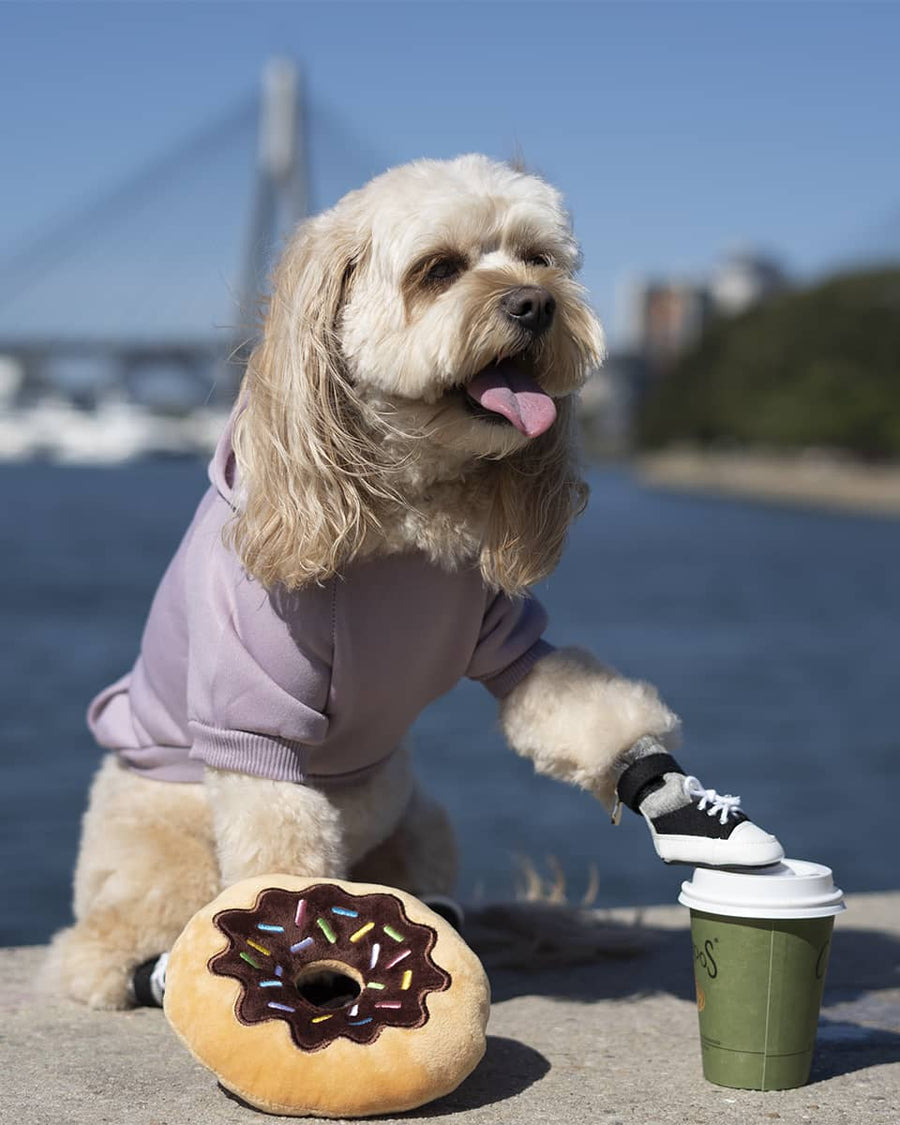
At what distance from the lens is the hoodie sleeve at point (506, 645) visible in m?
3.16

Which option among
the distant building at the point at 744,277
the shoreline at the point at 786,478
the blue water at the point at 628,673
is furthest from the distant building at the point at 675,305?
the blue water at the point at 628,673

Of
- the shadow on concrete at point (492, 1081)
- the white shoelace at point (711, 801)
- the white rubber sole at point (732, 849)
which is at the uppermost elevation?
the white shoelace at point (711, 801)

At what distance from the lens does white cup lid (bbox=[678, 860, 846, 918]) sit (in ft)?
8.66

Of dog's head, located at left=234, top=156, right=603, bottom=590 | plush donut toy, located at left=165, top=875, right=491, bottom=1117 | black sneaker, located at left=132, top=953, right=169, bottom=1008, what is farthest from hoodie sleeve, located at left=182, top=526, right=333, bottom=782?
black sneaker, located at left=132, top=953, right=169, bottom=1008

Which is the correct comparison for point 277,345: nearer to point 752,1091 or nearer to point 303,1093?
point 303,1093

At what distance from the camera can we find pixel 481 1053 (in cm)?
270

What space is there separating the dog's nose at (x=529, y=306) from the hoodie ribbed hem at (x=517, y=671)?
72cm

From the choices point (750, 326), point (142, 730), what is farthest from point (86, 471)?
point (142, 730)

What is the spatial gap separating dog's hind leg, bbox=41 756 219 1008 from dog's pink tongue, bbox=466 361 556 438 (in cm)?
107

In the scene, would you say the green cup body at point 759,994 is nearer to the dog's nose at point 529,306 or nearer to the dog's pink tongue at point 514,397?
the dog's pink tongue at point 514,397

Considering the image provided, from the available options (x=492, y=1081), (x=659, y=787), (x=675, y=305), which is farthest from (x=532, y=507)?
(x=675, y=305)

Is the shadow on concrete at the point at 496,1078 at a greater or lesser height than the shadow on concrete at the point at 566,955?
greater

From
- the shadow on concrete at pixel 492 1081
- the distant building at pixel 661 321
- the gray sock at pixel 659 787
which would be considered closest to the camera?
the shadow on concrete at pixel 492 1081

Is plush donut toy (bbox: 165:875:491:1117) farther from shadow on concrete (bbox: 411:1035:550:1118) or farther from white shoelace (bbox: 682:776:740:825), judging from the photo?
white shoelace (bbox: 682:776:740:825)
